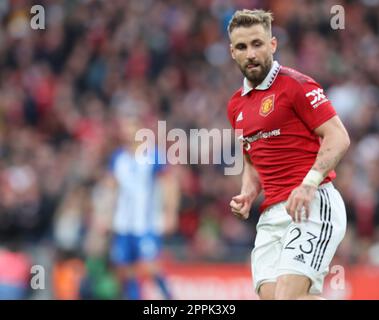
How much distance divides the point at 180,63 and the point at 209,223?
4.84 meters

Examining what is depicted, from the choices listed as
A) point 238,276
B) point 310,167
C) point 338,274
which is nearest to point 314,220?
point 310,167

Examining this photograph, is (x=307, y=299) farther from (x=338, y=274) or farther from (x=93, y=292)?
(x=93, y=292)

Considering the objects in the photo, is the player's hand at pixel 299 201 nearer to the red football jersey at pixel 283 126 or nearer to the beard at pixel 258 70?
the red football jersey at pixel 283 126

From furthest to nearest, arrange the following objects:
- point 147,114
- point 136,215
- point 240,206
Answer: point 147,114, point 136,215, point 240,206

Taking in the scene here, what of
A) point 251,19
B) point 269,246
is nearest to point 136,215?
point 269,246

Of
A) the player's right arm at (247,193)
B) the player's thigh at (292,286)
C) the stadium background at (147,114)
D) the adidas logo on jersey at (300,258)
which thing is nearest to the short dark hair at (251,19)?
the player's right arm at (247,193)

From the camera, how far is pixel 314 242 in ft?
20.7

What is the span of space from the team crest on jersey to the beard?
0.51ft

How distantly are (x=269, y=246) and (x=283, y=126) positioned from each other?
2.56ft

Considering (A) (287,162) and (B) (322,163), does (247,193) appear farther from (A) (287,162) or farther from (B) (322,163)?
(B) (322,163)

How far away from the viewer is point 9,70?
57.0 ft

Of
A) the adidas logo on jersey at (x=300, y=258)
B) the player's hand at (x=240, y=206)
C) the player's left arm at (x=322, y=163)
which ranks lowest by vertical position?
the adidas logo on jersey at (x=300, y=258)

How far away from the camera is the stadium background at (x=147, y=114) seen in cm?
1201

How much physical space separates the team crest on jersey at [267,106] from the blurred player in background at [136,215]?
15.4 feet
